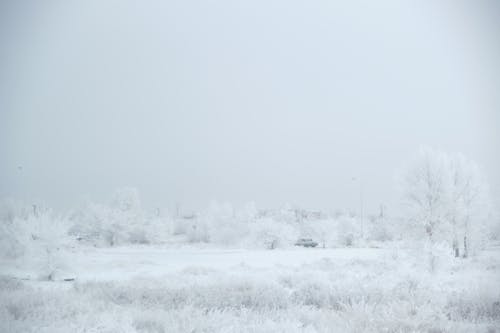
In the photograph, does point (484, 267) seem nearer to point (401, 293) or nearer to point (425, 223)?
point (425, 223)

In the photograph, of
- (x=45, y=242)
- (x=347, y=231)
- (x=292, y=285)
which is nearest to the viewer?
(x=292, y=285)

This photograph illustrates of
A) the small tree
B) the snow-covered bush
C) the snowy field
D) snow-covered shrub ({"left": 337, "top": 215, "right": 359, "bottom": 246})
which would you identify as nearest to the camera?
the snowy field

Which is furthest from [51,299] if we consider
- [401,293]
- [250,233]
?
[250,233]

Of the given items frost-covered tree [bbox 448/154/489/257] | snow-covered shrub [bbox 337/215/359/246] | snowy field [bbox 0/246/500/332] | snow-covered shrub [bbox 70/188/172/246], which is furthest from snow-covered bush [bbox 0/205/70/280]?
snow-covered shrub [bbox 337/215/359/246]

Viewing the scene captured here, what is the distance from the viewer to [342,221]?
7888cm

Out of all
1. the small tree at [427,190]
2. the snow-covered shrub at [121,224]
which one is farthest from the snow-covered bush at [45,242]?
the snow-covered shrub at [121,224]

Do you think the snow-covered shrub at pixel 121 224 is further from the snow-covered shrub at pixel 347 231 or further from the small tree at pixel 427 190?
the small tree at pixel 427 190

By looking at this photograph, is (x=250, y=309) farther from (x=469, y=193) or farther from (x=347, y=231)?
(x=347, y=231)

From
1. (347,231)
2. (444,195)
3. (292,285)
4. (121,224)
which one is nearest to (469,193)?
(444,195)

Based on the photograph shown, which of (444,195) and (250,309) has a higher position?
(444,195)

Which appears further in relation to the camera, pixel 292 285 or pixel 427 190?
pixel 427 190

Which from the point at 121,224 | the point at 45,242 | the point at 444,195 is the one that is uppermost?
the point at 444,195

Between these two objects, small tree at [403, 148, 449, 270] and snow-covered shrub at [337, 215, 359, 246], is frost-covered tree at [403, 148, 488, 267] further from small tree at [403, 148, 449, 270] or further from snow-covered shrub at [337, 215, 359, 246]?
snow-covered shrub at [337, 215, 359, 246]

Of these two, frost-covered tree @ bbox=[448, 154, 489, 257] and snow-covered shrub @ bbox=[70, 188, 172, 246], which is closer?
frost-covered tree @ bbox=[448, 154, 489, 257]
